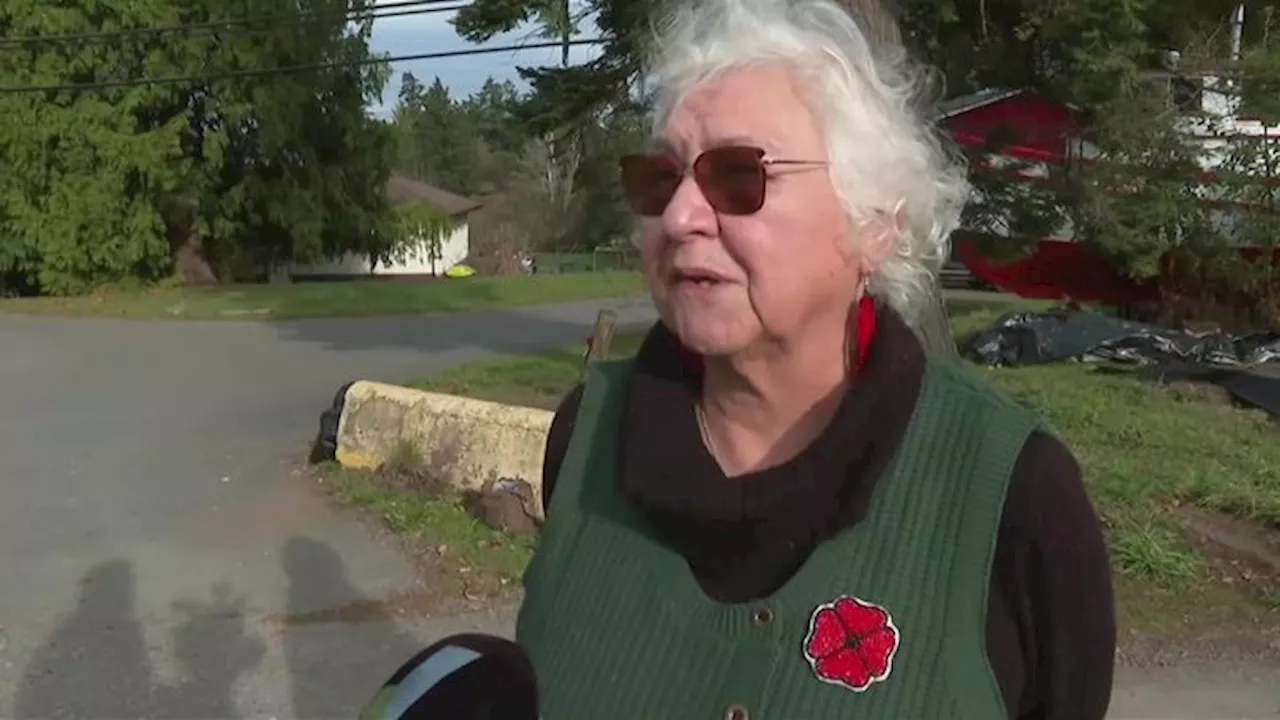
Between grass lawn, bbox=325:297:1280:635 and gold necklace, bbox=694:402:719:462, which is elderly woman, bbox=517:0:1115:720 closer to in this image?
gold necklace, bbox=694:402:719:462

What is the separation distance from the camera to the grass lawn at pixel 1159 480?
641 cm

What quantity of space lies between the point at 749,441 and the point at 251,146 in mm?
34800

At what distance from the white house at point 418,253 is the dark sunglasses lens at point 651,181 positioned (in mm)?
36504

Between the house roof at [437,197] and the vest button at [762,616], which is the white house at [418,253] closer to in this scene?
the house roof at [437,197]

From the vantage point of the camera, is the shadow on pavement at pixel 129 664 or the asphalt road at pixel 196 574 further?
the asphalt road at pixel 196 574

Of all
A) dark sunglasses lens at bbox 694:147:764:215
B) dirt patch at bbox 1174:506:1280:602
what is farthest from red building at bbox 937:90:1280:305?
dark sunglasses lens at bbox 694:147:764:215

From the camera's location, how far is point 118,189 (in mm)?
33750

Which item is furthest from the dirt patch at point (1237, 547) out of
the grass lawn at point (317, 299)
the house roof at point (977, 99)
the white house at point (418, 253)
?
the white house at point (418, 253)

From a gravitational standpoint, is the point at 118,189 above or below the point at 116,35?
below

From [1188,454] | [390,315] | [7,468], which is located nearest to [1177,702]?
[1188,454]

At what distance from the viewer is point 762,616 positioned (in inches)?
69.9

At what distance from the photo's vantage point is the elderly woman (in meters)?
1.74

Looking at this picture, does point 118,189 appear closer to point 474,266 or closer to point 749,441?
point 474,266

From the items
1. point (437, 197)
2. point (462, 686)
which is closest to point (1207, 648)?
point (462, 686)
